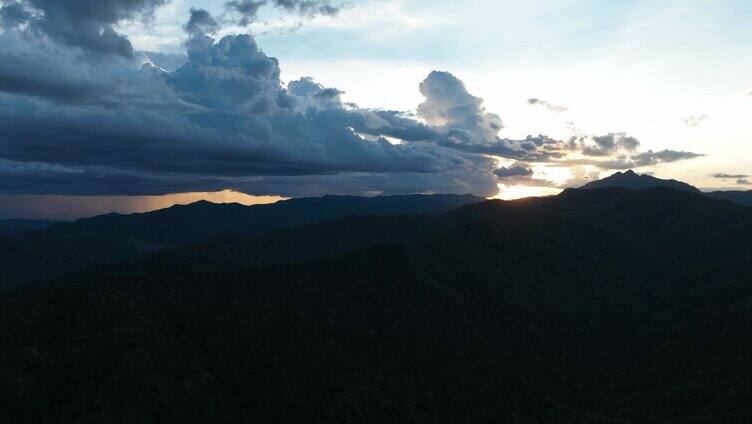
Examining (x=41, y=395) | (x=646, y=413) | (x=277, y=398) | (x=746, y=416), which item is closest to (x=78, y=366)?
(x=41, y=395)

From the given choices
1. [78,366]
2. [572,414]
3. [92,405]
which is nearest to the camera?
[92,405]

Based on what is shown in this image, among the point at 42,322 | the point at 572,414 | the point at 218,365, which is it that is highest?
the point at 42,322

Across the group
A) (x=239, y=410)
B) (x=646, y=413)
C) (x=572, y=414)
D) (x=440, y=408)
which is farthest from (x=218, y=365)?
(x=646, y=413)

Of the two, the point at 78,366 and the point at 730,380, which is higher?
the point at 78,366

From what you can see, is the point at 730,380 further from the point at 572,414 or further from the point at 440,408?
the point at 440,408

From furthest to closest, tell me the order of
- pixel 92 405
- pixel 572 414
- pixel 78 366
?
pixel 572 414 < pixel 78 366 < pixel 92 405

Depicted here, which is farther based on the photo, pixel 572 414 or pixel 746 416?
pixel 572 414

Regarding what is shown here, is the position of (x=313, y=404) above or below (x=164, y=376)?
below

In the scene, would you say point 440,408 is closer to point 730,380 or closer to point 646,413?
point 646,413
